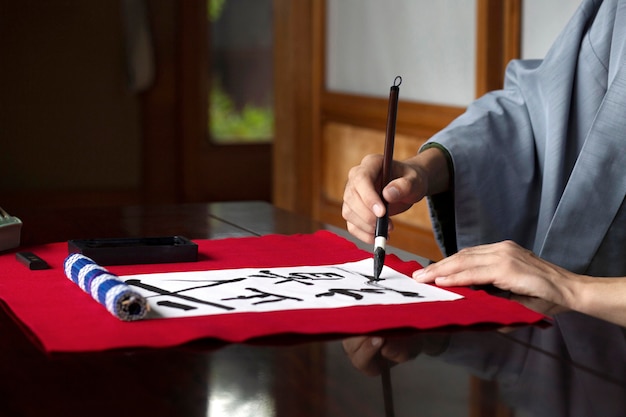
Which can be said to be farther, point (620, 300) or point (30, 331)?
point (620, 300)

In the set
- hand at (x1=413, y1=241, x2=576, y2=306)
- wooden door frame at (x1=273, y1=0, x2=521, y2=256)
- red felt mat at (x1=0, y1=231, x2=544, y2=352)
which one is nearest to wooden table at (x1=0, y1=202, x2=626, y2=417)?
red felt mat at (x1=0, y1=231, x2=544, y2=352)

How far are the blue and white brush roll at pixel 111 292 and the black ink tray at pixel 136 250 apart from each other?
14 cm

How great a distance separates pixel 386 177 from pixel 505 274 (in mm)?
284

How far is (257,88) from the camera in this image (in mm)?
6309

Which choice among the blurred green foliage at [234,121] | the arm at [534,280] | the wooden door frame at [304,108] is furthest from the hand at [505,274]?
the blurred green foliage at [234,121]

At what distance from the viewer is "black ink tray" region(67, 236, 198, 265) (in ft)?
4.04

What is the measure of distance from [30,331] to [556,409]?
488 mm

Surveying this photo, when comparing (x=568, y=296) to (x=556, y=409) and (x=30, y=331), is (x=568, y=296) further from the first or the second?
(x=30, y=331)

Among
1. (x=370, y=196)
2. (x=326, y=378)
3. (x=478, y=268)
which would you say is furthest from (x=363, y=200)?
(x=326, y=378)

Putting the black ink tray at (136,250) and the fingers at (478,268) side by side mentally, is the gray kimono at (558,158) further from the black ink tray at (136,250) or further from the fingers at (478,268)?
the black ink tray at (136,250)

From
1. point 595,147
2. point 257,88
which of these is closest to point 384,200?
point 595,147

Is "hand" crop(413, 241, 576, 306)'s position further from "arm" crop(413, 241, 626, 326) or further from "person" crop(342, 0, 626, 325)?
"person" crop(342, 0, 626, 325)

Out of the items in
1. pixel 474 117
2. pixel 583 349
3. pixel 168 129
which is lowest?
pixel 168 129

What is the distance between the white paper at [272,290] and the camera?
993mm
